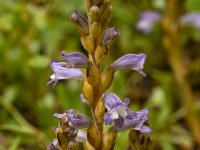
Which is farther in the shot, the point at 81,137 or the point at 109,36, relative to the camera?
the point at 81,137

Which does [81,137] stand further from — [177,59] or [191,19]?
[191,19]

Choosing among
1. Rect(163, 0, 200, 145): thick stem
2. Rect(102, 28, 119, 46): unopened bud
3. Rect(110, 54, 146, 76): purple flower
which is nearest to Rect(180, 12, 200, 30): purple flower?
Rect(163, 0, 200, 145): thick stem

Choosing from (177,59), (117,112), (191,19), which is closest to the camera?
(117,112)

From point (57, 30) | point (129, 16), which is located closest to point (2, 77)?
point (57, 30)

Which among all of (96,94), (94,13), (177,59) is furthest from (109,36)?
(177,59)

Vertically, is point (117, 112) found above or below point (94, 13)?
below

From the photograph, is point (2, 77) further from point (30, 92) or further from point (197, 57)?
point (197, 57)
